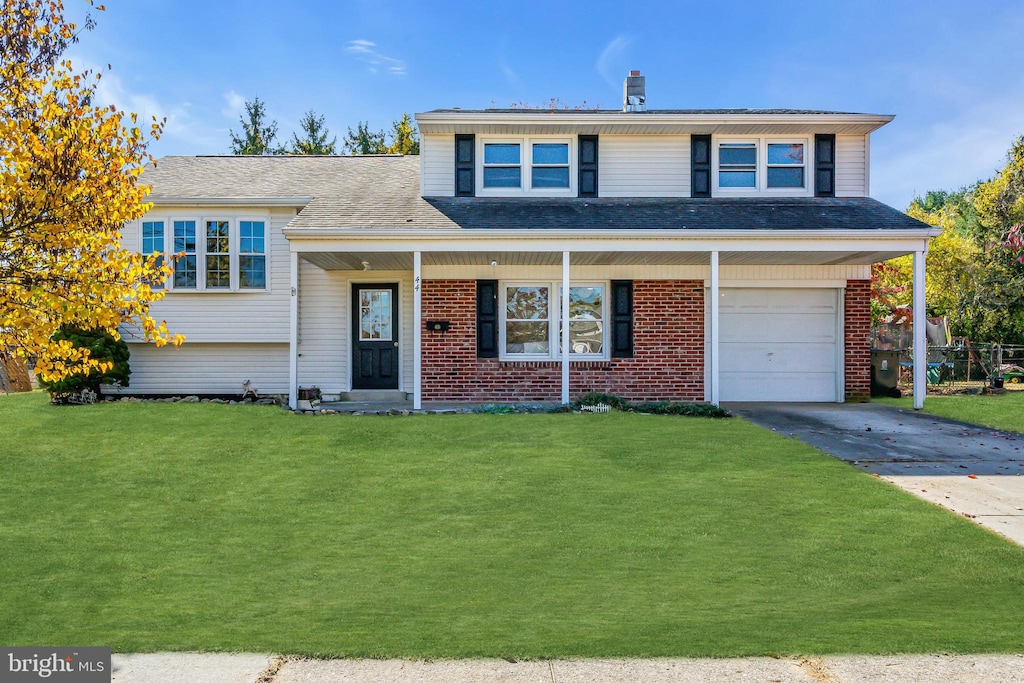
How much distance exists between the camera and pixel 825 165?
48.2ft

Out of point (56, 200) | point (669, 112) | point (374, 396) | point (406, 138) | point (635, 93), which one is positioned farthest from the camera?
point (406, 138)

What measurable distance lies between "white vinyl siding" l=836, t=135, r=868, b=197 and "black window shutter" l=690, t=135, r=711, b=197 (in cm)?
267

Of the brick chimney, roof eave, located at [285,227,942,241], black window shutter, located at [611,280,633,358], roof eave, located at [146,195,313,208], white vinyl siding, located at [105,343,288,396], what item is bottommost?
white vinyl siding, located at [105,343,288,396]

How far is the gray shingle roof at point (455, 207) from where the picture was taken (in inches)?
504

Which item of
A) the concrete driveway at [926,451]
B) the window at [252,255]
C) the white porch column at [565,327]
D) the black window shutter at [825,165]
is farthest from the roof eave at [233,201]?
the black window shutter at [825,165]

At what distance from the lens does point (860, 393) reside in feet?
47.8

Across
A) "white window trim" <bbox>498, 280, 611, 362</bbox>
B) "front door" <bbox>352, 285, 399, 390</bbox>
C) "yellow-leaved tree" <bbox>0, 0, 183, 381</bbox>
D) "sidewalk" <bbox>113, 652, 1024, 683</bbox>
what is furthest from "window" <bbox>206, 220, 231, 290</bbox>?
"sidewalk" <bbox>113, 652, 1024, 683</bbox>

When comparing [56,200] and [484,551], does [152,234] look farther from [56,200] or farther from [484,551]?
[484,551]

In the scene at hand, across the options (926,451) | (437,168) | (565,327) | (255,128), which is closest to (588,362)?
(565,327)

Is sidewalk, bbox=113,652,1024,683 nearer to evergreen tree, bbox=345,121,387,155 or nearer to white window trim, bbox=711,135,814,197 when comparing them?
white window trim, bbox=711,135,814,197

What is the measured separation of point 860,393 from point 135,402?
13691mm

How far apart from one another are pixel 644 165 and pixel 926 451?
26.0ft

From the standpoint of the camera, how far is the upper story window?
47.1ft

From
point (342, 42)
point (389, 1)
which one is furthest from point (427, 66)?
point (389, 1)
